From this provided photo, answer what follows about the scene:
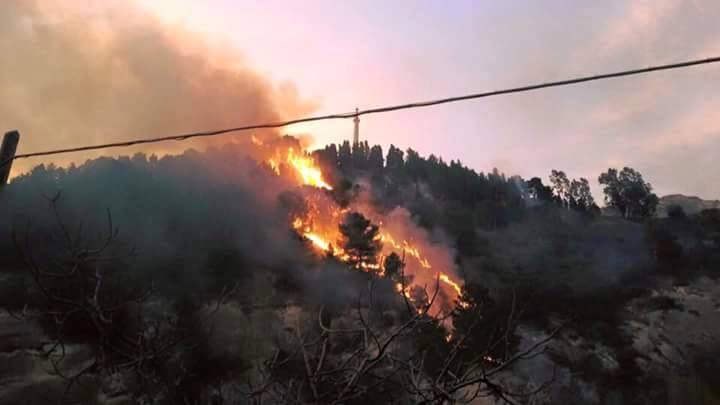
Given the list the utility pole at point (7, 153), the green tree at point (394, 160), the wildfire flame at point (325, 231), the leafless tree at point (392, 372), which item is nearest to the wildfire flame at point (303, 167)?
the wildfire flame at point (325, 231)

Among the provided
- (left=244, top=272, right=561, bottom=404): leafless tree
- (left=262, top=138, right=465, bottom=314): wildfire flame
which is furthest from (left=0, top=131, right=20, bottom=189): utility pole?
(left=262, top=138, right=465, bottom=314): wildfire flame

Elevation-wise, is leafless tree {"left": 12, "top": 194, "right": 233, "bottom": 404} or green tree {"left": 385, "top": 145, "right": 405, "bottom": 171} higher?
green tree {"left": 385, "top": 145, "right": 405, "bottom": 171}

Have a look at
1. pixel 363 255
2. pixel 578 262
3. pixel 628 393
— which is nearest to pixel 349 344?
pixel 363 255

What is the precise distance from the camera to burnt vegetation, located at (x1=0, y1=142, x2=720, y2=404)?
3403 centimetres

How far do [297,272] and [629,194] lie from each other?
69073 millimetres

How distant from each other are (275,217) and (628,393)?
38.6 meters

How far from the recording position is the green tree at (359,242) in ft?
183

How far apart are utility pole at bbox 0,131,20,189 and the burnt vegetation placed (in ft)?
50.1

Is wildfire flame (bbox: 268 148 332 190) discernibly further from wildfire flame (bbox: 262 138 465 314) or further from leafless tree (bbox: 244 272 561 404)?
leafless tree (bbox: 244 272 561 404)

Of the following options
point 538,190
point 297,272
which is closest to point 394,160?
point 538,190

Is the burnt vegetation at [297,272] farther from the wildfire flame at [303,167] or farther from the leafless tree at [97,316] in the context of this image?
the wildfire flame at [303,167]

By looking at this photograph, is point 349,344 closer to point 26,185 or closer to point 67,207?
point 67,207

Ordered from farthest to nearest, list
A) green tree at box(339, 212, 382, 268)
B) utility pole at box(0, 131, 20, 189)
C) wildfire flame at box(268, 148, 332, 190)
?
wildfire flame at box(268, 148, 332, 190) → green tree at box(339, 212, 382, 268) → utility pole at box(0, 131, 20, 189)

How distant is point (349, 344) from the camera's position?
126 ft
